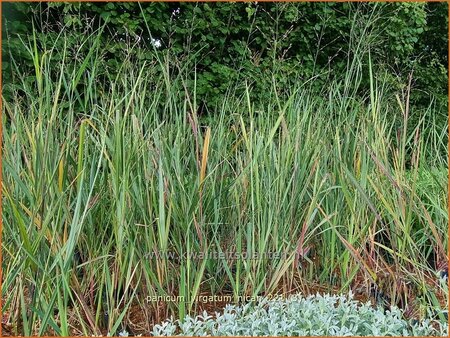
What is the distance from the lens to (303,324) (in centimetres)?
159

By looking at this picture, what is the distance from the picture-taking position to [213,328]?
1550 millimetres

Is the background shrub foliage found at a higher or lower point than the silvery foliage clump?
higher

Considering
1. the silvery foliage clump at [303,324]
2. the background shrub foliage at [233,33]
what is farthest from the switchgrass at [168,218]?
the background shrub foliage at [233,33]

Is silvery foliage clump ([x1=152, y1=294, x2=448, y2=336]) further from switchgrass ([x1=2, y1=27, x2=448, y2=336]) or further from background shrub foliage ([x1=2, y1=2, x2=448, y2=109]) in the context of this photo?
background shrub foliage ([x1=2, y1=2, x2=448, y2=109])

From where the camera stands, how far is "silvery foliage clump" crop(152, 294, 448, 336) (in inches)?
60.3

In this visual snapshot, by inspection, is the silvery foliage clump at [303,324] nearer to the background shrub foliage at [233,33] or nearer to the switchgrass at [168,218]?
the switchgrass at [168,218]

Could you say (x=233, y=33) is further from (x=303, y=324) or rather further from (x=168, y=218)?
(x=303, y=324)

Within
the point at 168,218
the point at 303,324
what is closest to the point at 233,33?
the point at 168,218

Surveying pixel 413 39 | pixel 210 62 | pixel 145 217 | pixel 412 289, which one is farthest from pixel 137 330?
pixel 413 39

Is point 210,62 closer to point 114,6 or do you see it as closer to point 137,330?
point 114,6

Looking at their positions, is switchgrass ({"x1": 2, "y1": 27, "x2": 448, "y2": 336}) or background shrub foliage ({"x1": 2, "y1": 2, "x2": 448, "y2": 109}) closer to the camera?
switchgrass ({"x1": 2, "y1": 27, "x2": 448, "y2": 336})

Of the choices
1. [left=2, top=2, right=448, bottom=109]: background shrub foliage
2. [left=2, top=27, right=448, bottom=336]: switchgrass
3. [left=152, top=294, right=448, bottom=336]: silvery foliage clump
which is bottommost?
[left=152, top=294, right=448, bottom=336]: silvery foliage clump

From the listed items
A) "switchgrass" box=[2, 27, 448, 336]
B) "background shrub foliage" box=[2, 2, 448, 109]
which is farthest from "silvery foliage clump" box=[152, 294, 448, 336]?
"background shrub foliage" box=[2, 2, 448, 109]

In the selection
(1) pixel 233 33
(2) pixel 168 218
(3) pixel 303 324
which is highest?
(1) pixel 233 33
